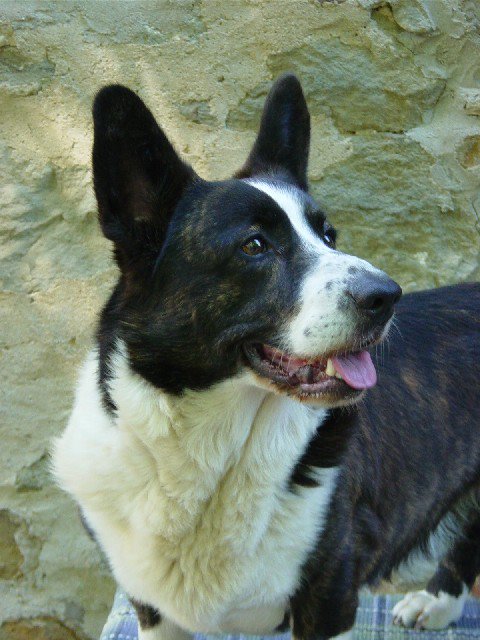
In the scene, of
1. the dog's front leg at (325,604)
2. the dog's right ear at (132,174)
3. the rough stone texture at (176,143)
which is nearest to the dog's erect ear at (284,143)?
the dog's right ear at (132,174)

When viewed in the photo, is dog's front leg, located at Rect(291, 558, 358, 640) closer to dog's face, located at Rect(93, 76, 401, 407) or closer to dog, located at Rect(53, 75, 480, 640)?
dog, located at Rect(53, 75, 480, 640)

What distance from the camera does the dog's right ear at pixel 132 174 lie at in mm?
2227

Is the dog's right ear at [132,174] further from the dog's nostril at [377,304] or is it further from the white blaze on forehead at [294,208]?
the dog's nostril at [377,304]

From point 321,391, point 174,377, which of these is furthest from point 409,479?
point 174,377

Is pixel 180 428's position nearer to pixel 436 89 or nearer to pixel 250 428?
pixel 250 428

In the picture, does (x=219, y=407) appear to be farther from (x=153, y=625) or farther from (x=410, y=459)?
(x=153, y=625)

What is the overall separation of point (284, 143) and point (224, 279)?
71 cm

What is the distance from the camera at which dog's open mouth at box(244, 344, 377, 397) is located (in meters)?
2.16

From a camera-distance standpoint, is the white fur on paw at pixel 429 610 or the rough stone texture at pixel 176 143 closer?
the white fur on paw at pixel 429 610

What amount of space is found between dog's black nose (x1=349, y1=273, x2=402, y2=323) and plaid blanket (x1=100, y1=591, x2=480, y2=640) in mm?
1490

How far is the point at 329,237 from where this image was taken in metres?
2.58

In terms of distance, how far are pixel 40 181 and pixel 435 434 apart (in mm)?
1992

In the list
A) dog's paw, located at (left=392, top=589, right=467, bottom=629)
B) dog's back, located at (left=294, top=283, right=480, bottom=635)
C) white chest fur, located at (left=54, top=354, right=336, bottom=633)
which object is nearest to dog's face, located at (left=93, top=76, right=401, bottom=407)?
white chest fur, located at (left=54, top=354, right=336, bottom=633)

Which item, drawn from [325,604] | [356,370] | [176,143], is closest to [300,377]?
[356,370]
